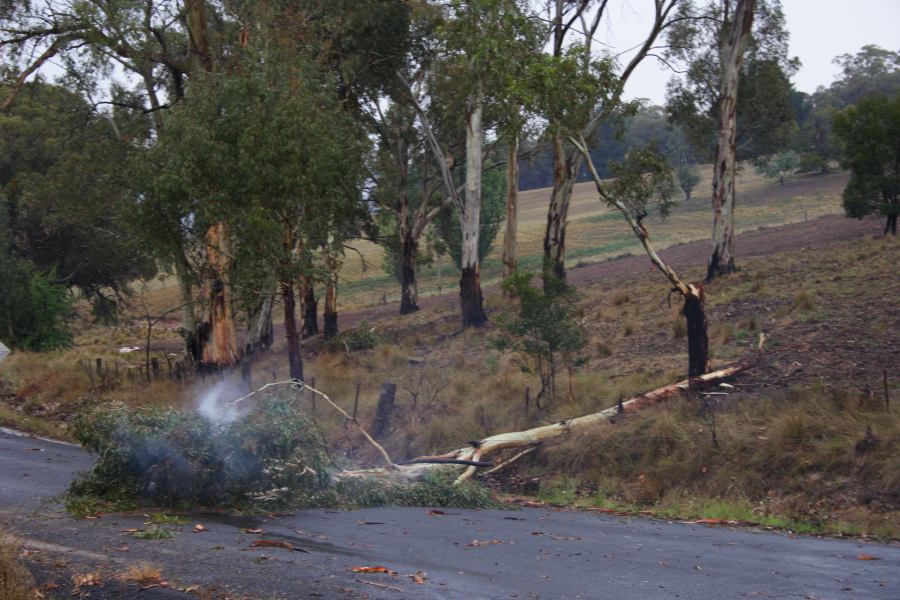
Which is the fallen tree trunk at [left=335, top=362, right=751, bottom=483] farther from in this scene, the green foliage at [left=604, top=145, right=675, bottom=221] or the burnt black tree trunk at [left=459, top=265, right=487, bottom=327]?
the burnt black tree trunk at [left=459, top=265, right=487, bottom=327]

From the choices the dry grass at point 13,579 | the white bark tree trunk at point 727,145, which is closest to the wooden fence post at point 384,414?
the dry grass at point 13,579

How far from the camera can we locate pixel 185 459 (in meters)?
10.2

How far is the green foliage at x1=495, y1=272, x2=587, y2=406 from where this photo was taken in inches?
666

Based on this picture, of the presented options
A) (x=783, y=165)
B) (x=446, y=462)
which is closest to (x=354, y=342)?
(x=446, y=462)

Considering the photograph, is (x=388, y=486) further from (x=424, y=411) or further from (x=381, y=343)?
(x=381, y=343)

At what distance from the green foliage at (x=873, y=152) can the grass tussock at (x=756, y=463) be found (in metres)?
17.4

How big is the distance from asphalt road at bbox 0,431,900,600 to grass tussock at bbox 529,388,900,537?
1322mm

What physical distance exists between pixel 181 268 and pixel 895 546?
16856 mm

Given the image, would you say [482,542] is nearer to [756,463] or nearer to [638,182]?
[756,463]

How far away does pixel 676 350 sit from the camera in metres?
19.5

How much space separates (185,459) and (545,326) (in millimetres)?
8160

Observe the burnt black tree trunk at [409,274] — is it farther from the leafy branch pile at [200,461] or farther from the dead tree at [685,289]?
the leafy branch pile at [200,461]

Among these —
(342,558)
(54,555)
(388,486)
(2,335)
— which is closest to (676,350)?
(388,486)

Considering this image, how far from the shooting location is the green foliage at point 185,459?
10227 mm
